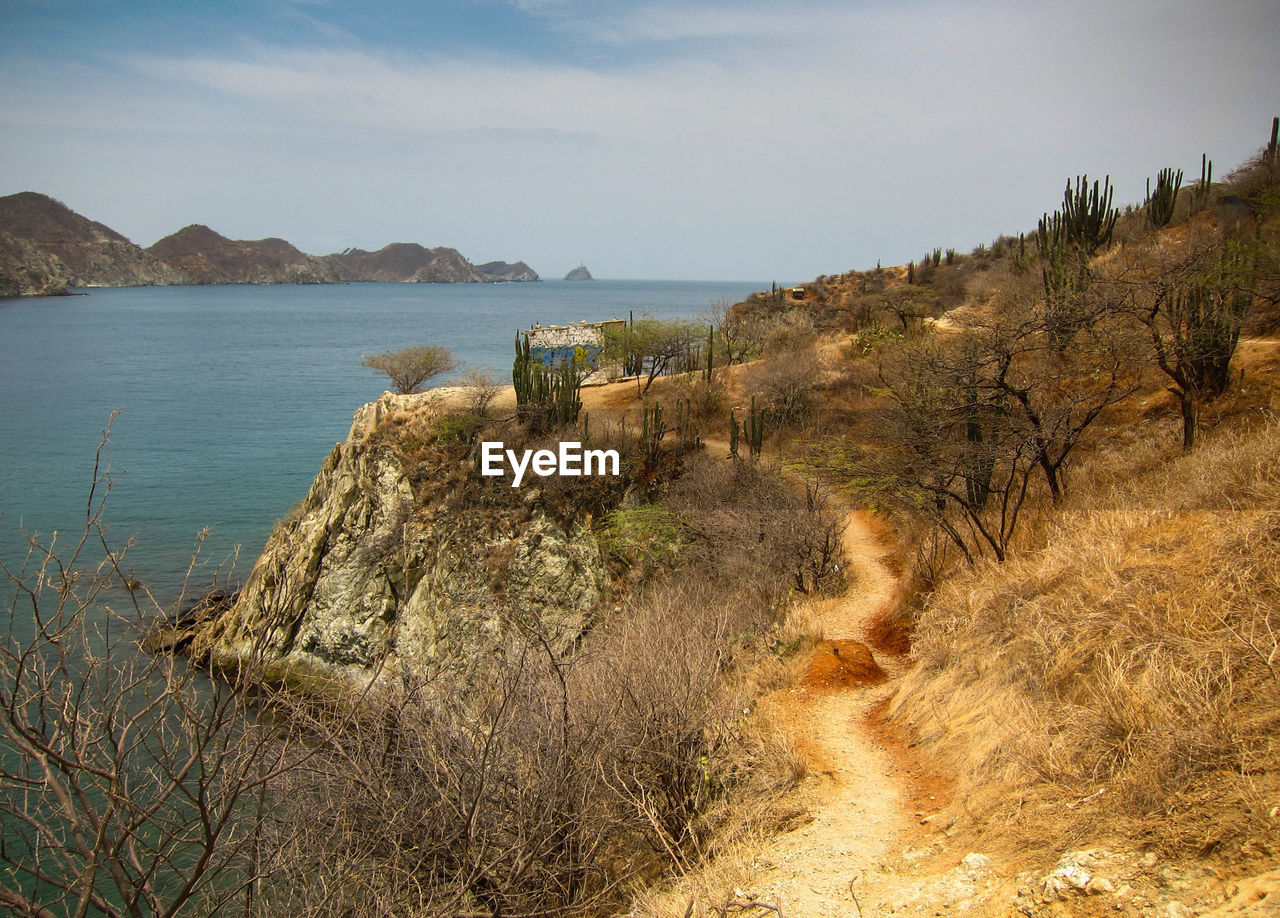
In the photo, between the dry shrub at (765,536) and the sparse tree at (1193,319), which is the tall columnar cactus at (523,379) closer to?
the dry shrub at (765,536)

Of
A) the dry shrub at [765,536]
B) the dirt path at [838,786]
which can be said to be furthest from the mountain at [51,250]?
the dirt path at [838,786]

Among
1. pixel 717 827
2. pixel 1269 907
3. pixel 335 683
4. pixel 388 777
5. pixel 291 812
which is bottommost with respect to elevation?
pixel 335 683

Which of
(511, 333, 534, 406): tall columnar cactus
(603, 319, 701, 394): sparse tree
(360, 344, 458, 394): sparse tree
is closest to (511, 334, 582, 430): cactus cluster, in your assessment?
(511, 333, 534, 406): tall columnar cactus

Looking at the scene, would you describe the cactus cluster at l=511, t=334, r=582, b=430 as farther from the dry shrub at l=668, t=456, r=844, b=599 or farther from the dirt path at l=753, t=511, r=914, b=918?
the dirt path at l=753, t=511, r=914, b=918

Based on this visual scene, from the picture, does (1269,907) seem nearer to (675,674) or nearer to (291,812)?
(675,674)

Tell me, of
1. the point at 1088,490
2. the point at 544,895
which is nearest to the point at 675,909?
the point at 544,895

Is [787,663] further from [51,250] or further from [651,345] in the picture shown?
[51,250]
